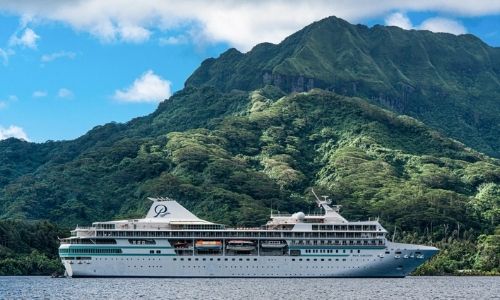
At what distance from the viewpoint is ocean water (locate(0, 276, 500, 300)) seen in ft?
340

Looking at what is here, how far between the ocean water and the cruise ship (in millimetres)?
3668

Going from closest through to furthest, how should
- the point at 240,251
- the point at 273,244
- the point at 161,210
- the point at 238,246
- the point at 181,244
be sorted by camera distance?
1. the point at 240,251
2. the point at 238,246
3. the point at 273,244
4. the point at 181,244
5. the point at 161,210

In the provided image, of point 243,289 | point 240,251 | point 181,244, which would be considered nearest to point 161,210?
point 181,244

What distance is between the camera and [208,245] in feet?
465

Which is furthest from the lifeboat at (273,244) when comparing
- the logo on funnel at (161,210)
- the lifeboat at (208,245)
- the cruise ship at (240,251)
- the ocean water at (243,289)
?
the logo on funnel at (161,210)

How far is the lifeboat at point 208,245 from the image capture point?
141488mm

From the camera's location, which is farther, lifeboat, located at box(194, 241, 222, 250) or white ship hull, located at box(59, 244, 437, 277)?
lifeboat, located at box(194, 241, 222, 250)

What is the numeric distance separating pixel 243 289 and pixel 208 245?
2971 centimetres

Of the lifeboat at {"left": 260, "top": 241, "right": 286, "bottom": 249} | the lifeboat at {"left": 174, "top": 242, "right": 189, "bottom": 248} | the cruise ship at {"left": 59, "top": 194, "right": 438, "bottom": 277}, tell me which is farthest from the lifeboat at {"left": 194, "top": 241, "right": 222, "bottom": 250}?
the lifeboat at {"left": 260, "top": 241, "right": 286, "bottom": 249}

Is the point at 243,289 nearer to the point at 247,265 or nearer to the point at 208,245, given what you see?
the point at 247,265

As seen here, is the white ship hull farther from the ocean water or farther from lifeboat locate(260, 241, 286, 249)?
the ocean water

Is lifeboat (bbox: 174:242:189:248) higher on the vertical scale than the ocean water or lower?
higher

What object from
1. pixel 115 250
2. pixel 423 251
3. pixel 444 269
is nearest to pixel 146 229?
pixel 115 250

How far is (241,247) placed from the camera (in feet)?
464
